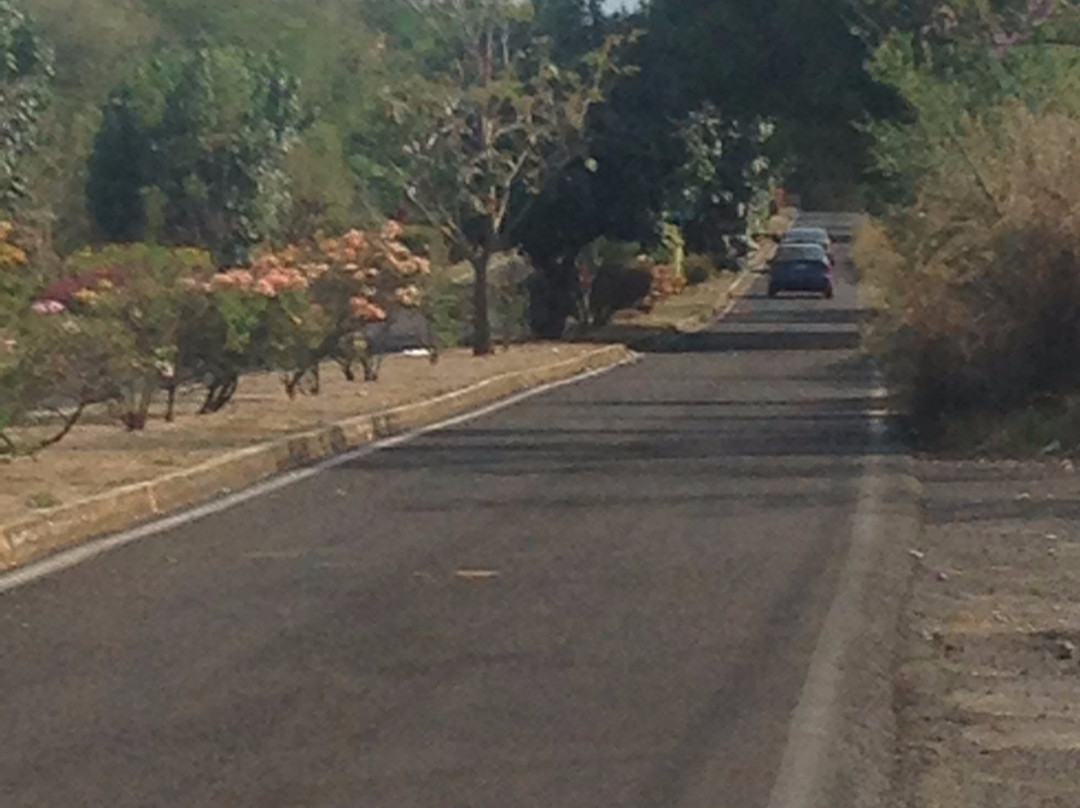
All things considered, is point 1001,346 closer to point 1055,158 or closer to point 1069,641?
point 1055,158

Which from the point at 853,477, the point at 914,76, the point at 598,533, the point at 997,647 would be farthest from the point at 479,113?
the point at 997,647

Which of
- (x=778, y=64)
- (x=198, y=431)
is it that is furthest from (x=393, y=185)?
(x=198, y=431)

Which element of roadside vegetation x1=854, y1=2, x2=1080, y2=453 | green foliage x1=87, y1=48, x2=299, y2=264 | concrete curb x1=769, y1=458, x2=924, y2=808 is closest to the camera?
concrete curb x1=769, y1=458, x2=924, y2=808

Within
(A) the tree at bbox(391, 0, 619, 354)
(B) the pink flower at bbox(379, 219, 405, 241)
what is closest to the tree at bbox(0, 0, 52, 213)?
(A) the tree at bbox(391, 0, 619, 354)

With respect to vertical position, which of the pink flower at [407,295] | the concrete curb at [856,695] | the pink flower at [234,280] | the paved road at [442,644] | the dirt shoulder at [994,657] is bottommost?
the dirt shoulder at [994,657]

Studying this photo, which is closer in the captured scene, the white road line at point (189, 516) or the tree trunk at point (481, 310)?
the white road line at point (189, 516)

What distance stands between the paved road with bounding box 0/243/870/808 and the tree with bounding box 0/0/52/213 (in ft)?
91.4

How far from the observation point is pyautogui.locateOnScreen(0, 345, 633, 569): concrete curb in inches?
577

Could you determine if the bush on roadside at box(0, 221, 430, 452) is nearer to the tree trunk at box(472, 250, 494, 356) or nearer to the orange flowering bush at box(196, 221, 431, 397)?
the orange flowering bush at box(196, 221, 431, 397)

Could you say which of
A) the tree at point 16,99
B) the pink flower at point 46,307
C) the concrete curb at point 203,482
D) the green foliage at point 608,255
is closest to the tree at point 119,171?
the tree at point 16,99

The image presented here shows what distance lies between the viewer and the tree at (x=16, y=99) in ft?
153

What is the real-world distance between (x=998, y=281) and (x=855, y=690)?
14.8 m

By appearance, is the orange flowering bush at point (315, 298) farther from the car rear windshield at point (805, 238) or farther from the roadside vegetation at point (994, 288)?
the car rear windshield at point (805, 238)

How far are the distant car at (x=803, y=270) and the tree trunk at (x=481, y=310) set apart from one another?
96.3ft
